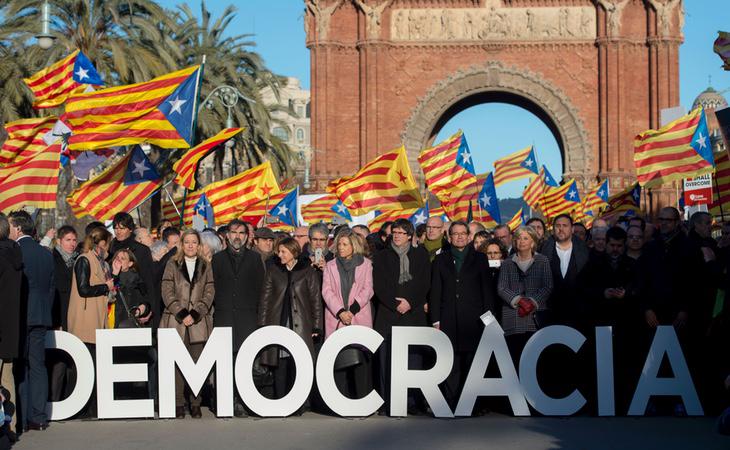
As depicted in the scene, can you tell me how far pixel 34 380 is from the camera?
36.3 ft

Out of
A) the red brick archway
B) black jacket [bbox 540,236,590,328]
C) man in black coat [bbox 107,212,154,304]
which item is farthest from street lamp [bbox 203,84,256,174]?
black jacket [bbox 540,236,590,328]

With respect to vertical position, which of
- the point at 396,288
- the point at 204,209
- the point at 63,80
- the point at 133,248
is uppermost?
the point at 63,80

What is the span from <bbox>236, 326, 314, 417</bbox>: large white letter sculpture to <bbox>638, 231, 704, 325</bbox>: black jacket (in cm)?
372

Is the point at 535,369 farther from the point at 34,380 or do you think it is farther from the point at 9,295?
the point at 9,295

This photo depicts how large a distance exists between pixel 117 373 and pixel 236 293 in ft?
5.02

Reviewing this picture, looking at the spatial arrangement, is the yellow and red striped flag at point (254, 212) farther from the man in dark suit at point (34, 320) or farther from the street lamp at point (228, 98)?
the man in dark suit at point (34, 320)

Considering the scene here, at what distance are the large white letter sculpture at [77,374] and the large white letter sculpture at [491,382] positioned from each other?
150 inches

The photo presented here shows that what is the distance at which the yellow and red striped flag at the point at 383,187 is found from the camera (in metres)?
20.5

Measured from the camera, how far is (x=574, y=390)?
1206 cm

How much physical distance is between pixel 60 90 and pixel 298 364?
9.84 m

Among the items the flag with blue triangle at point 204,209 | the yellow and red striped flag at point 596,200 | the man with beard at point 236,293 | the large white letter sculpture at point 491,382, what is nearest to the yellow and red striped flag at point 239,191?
the flag with blue triangle at point 204,209

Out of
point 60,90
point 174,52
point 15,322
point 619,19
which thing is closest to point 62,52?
point 174,52

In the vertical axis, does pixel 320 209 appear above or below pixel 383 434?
above

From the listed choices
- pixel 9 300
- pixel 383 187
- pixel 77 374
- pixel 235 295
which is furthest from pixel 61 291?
pixel 383 187
